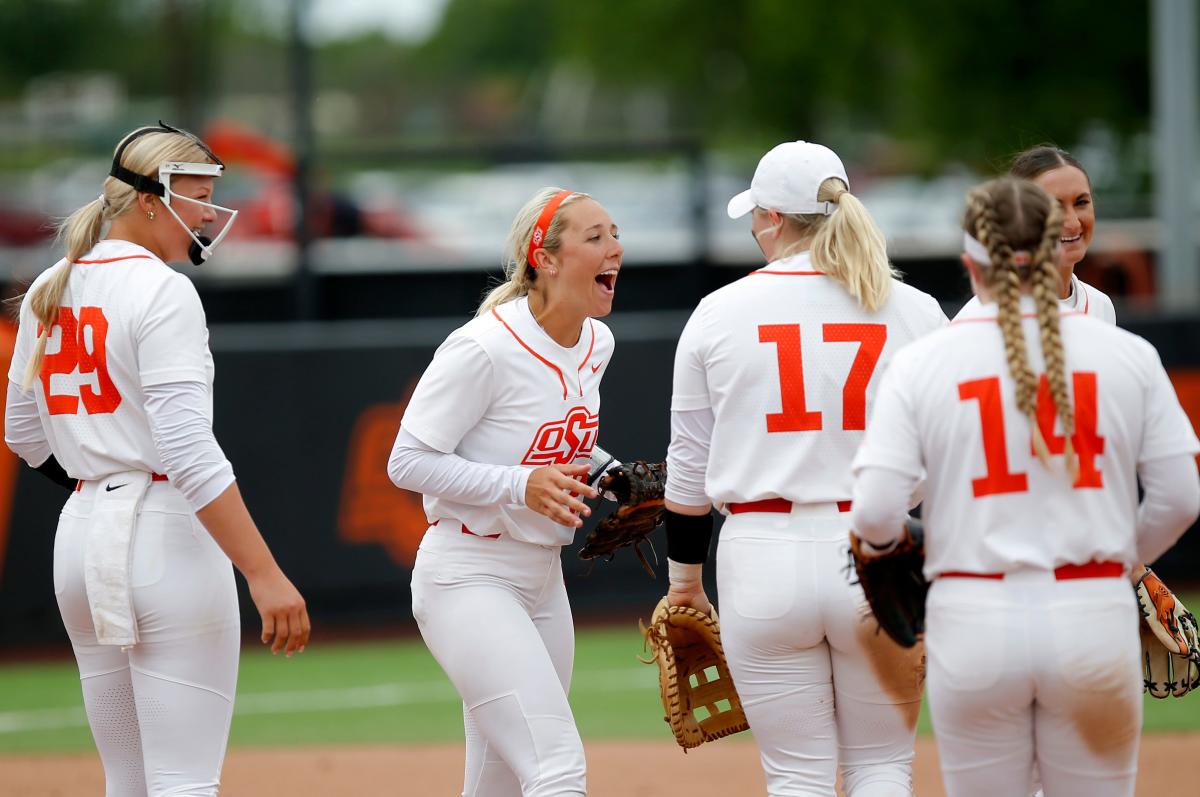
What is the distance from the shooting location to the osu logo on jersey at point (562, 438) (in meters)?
4.35

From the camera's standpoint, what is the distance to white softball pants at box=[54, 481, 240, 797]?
3.88 m

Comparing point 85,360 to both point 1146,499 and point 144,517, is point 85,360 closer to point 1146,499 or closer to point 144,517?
point 144,517

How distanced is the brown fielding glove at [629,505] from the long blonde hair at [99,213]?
1458mm

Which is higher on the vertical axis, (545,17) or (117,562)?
(545,17)

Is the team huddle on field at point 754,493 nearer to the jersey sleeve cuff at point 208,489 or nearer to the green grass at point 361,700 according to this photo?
the jersey sleeve cuff at point 208,489

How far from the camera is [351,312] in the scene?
45.0ft

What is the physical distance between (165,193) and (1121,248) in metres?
12.4

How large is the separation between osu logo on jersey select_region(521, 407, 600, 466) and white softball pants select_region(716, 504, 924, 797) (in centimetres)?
64

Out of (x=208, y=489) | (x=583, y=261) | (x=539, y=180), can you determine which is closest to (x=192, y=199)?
(x=208, y=489)

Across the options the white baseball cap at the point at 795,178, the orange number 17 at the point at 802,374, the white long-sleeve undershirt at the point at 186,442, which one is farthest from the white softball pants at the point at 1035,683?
the white long-sleeve undershirt at the point at 186,442

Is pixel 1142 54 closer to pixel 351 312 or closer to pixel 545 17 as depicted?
pixel 351 312

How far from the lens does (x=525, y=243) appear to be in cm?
445

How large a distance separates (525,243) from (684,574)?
1036mm

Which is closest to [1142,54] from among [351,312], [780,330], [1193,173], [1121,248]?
[1121,248]
